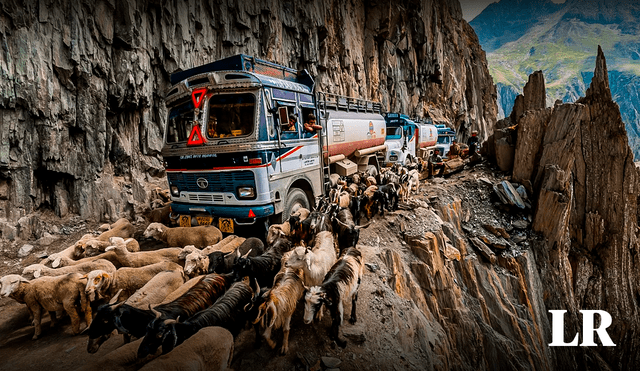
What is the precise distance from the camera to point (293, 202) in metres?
7.98

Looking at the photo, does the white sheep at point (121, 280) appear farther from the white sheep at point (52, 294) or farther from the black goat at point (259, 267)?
the black goat at point (259, 267)

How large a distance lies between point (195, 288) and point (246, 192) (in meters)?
2.64

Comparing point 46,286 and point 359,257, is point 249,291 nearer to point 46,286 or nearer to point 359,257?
point 359,257

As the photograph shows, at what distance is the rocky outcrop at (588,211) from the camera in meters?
11.6

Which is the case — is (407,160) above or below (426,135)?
below

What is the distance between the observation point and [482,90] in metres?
59.7

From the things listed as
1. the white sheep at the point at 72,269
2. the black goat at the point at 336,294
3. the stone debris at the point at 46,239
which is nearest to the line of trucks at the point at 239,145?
the white sheep at the point at 72,269

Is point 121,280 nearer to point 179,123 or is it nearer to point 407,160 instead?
point 179,123

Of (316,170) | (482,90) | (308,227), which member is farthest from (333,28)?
(482,90)

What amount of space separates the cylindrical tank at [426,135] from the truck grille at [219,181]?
20957 millimetres

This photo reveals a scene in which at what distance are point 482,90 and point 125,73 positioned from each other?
214 feet

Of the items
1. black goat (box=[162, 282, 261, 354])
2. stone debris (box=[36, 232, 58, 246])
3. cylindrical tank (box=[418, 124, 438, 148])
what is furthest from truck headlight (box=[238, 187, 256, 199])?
cylindrical tank (box=[418, 124, 438, 148])

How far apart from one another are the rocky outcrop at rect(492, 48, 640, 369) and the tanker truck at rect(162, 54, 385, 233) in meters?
10.3

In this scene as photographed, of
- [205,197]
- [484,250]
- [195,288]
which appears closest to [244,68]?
[205,197]
